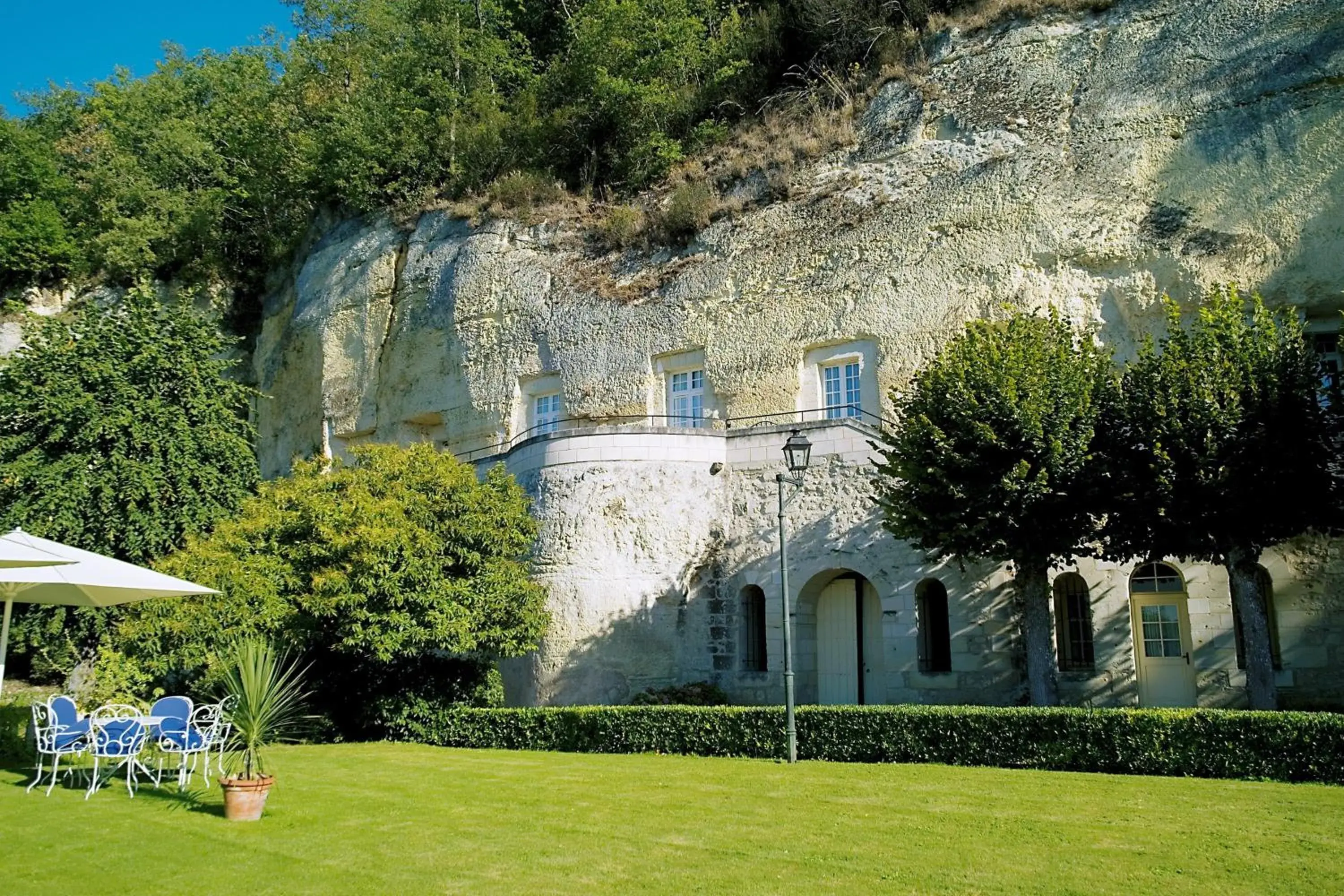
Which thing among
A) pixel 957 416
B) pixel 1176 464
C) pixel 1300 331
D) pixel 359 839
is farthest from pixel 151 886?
pixel 1300 331

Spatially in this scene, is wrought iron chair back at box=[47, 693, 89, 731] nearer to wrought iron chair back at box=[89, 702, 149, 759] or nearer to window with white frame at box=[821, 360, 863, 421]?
wrought iron chair back at box=[89, 702, 149, 759]

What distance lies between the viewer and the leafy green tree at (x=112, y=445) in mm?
21438

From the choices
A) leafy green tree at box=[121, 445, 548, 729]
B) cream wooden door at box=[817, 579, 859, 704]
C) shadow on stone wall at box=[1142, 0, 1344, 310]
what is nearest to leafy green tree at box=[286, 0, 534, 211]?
leafy green tree at box=[121, 445, 548, 729]

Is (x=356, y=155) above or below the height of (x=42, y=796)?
above

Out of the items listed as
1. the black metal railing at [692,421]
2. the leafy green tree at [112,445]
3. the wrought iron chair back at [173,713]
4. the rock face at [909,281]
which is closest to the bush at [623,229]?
the rock face at [909,281]

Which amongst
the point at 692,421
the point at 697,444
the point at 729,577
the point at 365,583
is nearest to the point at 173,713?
the point at 365,583

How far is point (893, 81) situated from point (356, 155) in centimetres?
1709

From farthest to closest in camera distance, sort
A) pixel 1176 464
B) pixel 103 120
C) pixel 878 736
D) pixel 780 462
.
→ pixel 103 120, pixel 780 462, pixel 1176 464, pixel 878 736

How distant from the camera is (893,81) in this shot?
27125 mm

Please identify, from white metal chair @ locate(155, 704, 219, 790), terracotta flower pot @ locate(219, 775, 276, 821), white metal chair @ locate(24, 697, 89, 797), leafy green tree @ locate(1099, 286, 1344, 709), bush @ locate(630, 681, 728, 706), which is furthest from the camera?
bush @ locate(630, 681, 728, 706)

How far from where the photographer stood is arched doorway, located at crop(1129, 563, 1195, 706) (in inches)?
736

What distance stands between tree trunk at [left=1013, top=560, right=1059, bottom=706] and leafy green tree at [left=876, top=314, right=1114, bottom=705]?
19 millimetres

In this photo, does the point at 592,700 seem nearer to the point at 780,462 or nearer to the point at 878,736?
the point at 780,462

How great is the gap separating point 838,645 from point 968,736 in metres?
7.84
